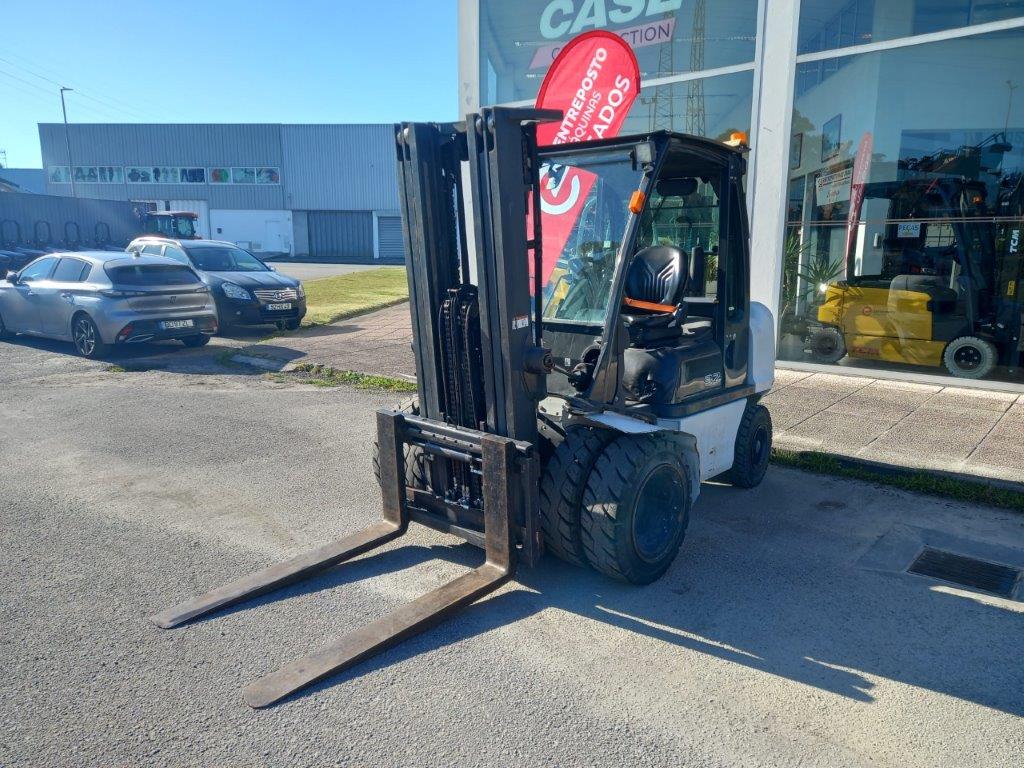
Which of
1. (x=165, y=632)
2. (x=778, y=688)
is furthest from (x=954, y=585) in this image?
(x=165, y=632)

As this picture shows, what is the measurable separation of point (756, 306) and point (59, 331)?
11.5 meters

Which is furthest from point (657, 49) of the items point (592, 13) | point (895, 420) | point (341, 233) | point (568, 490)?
point (341, 233)

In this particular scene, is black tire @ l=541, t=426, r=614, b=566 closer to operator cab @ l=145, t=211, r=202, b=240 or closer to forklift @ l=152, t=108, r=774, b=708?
forklift @ l=152, t=108, r=774, b=708

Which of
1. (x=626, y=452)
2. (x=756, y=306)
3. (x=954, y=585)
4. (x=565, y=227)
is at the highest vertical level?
(x=565, y=227)

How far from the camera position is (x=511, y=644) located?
372cm

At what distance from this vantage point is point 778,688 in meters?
3.38

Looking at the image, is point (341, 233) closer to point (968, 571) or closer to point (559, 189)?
point (559, 189)

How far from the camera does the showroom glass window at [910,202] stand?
9.05 metres

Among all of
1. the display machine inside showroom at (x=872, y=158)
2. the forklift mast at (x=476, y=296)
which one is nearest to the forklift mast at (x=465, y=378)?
the forklift mast at (x=476, y=296)

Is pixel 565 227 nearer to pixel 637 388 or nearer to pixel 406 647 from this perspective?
pixel 637 388

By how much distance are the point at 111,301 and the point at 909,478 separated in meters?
11.1

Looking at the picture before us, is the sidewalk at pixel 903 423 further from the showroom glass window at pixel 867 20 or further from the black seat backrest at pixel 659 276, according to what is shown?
the showroom glass window at pixel 867 20

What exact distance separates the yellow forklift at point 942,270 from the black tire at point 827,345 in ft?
0.73

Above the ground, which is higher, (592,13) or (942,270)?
(592,13)
